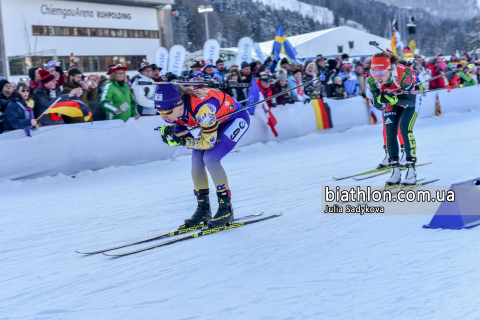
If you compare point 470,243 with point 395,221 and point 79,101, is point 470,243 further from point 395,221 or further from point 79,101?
point 79,101

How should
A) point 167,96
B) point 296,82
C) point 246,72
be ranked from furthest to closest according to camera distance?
point 296,82
point 246,72
point 167,96

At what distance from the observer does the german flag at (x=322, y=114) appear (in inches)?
470

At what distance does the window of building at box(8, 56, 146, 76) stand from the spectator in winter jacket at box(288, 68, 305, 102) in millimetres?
25560

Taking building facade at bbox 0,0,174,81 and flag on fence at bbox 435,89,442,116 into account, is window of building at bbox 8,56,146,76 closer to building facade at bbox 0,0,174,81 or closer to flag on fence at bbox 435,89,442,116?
building facade at bbox 0,0,174,81

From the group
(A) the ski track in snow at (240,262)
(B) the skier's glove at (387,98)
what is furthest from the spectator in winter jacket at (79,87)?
(B) the skier's glove at (387,98)

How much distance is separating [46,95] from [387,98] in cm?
542

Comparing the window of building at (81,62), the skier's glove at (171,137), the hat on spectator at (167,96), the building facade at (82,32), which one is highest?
the building facade at (82,32)

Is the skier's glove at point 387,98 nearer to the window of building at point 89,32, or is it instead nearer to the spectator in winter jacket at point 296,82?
the spectator in winter jacket at point 296,82

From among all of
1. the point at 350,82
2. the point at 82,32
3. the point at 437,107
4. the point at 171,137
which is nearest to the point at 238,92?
the point at 350,82

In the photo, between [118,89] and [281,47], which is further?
[281,47]

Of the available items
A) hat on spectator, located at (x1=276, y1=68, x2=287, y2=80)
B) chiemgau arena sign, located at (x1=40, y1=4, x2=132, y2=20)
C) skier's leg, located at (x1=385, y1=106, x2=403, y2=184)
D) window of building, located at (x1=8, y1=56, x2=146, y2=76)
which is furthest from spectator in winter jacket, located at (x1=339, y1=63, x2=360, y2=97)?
chiemgau arena sign, located at (x1=40, y1=4, x2=132, y2=20)

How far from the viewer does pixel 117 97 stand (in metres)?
8.84

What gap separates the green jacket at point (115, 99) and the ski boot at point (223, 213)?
4.77 metres

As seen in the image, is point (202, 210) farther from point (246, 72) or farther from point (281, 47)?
point (281, 47)
